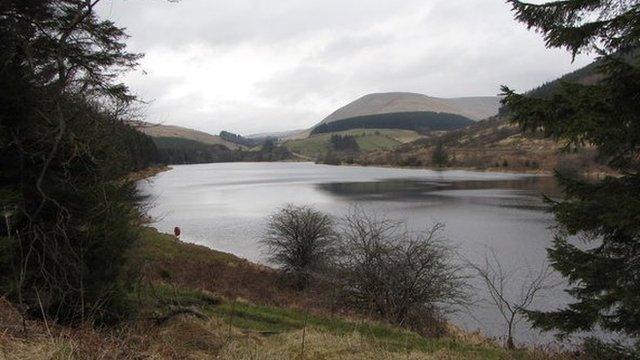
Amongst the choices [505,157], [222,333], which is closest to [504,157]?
[505,157]

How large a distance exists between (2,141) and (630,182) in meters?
10.2

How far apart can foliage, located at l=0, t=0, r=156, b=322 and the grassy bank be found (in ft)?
2.98

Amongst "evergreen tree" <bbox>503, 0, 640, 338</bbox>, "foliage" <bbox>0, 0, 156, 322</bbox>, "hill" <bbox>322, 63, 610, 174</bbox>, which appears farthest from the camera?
"hill" <bbox>322, 63, 610, 174</bbox>

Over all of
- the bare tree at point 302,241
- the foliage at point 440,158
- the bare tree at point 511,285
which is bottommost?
the bare tree at point 511,285

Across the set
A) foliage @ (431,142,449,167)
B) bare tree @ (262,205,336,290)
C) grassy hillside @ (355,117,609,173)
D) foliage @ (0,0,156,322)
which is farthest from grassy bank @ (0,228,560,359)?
foliage @ (431,142,449,167)

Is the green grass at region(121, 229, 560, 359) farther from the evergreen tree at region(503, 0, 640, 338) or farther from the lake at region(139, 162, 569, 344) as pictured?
the lake at region(139, 162, 569, 344)

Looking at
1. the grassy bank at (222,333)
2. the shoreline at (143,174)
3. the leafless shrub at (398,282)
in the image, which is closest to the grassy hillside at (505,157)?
the shoreline at (143,174)

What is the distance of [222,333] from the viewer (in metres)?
9.27

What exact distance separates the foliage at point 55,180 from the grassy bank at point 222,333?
909 mm

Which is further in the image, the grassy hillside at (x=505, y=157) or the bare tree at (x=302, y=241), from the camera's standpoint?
the grassy hillside at (x=505, y=157)

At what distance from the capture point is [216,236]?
4066 cm

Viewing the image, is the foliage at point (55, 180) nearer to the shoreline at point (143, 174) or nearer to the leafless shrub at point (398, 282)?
the shoreline at point (143, 174)

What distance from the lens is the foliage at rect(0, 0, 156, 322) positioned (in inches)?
313

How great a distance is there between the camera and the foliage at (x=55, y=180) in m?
7.94
